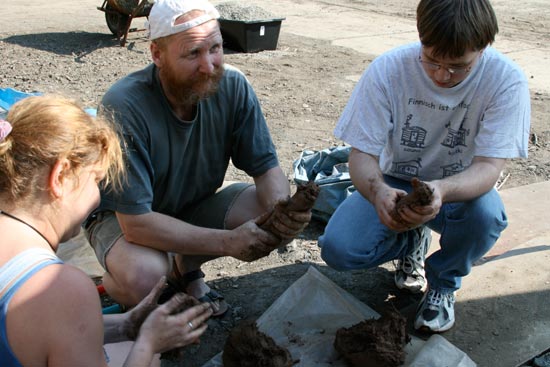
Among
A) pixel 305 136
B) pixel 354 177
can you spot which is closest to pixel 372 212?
pixel 354 177

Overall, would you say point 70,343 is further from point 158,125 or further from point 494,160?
point 494,160

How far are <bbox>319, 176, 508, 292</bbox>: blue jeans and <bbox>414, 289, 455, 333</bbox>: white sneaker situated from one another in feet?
0.17

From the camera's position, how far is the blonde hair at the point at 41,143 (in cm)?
176

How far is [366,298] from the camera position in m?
3.42

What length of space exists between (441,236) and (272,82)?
15.4ft

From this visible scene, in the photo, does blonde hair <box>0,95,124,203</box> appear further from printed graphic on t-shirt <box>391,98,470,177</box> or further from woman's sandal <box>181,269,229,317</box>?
printed graphic on t-shirt <box>391,98,470,177</box>

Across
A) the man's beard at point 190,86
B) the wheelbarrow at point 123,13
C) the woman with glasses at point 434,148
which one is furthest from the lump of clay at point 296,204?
the wheelbarrow at point 123,13

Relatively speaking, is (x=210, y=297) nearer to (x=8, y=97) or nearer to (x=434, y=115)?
(x=434, y=115)

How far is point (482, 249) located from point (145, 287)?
1.65 m

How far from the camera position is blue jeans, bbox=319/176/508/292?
2945 millimetres

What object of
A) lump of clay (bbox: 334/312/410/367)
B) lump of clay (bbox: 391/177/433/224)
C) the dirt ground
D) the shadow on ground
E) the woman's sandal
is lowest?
the shadow on ground

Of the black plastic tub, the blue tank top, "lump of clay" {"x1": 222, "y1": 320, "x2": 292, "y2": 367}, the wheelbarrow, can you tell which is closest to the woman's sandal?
"lump of clay" {"x1": 222, "y1": 320, "x2": 292, "y2": 367}

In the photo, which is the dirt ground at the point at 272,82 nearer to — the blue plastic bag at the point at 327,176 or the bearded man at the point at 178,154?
the blue plastic bag at the point at 327,176

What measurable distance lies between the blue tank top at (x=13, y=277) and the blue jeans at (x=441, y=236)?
5.47ft
